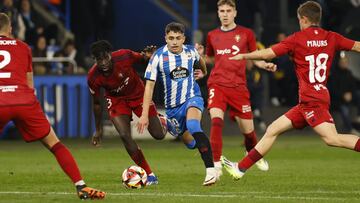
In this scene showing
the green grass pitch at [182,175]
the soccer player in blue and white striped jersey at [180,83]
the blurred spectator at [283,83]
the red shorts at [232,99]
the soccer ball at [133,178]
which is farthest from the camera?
the blurred spectator at [283,83]

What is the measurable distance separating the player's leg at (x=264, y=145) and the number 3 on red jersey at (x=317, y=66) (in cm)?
63

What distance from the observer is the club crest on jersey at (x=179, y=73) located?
15352 mm

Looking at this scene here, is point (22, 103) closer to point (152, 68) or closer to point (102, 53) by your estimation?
point (102, 53)

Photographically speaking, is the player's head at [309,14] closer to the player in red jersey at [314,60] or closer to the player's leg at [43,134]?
the player in red jersey at [314,60]

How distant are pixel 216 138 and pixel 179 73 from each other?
65.9 inches

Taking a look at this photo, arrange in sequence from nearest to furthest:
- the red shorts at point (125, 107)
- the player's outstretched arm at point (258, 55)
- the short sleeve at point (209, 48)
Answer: the player's outstretched arm at point (258, 55) → the red shorts at point (125, 107) → the short sleeve at point (209, 48)

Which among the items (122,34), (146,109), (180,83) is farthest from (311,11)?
(122,34)

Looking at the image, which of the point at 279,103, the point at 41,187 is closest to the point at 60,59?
the point at 279,103

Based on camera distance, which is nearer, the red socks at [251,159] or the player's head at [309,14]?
the player's head at [309,14]

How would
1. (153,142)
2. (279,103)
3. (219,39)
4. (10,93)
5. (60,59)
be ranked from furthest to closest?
(279,103) < (60,59) < (153,142) < (219,39) < (10,93)

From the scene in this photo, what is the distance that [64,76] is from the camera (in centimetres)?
2727

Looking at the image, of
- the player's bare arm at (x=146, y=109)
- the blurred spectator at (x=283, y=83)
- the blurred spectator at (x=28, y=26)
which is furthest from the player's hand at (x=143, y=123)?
the blurred spectator at (x=283, y=83)

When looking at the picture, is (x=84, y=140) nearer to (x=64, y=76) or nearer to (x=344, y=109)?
(x=64, y=76)

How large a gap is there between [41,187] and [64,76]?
12.4 m
